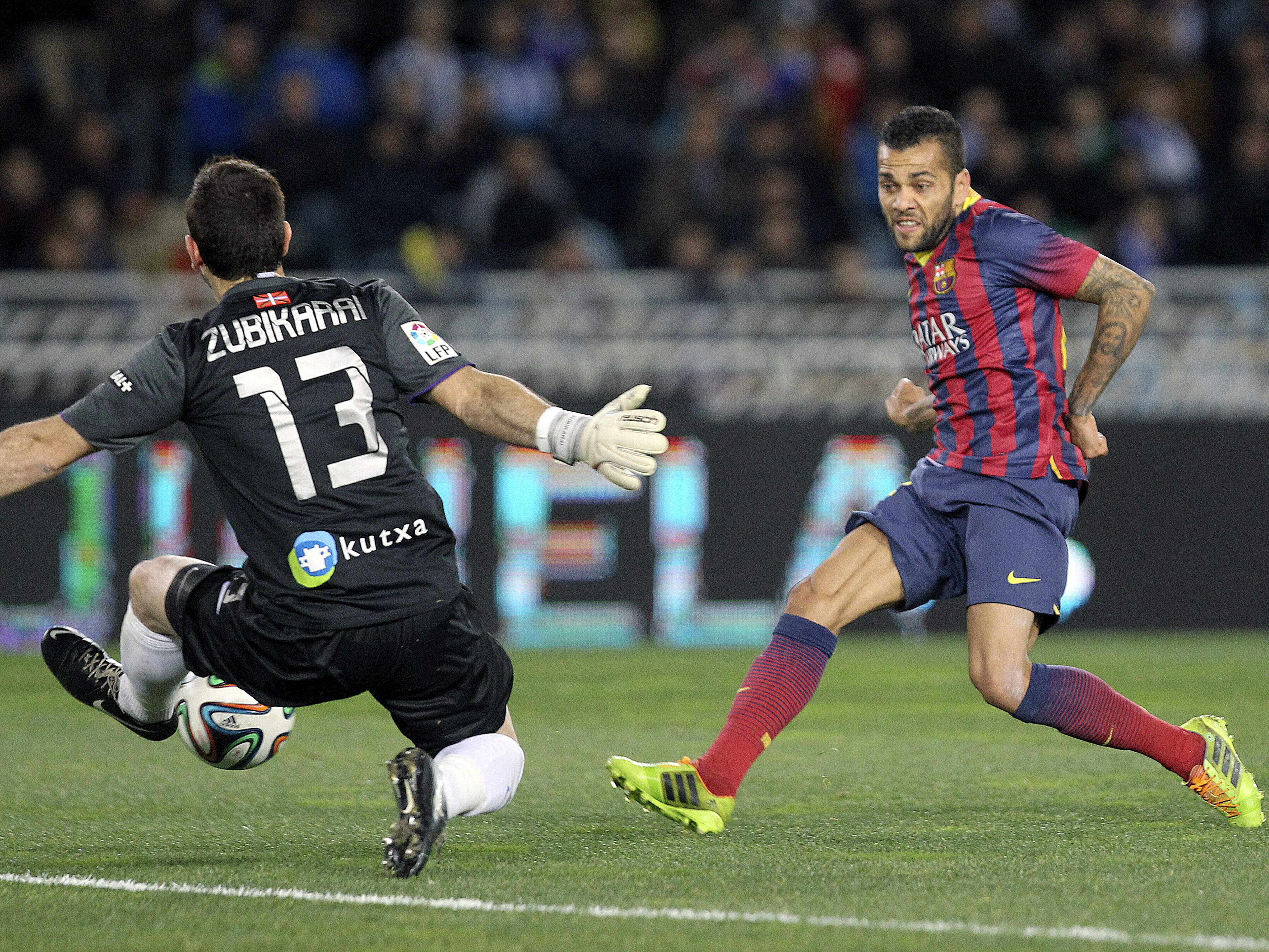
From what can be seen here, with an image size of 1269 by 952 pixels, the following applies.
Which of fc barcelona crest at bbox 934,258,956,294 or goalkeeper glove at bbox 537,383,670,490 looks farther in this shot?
fc barcelona crest at bbox 934,258,956,294

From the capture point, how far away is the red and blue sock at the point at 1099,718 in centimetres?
505

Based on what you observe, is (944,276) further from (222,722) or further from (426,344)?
(222,722)

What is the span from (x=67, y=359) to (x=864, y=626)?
4841mm

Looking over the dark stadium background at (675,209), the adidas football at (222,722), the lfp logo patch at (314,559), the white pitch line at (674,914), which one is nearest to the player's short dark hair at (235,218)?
the lfp logo patch at (314,559)

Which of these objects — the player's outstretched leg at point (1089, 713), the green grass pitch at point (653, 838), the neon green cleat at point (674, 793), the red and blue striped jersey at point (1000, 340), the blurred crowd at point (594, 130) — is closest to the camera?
the green grass pitch at point (653, 838)

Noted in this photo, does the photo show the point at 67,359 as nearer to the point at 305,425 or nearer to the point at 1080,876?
the point at 305,425

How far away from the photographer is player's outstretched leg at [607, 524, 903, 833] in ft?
15.5

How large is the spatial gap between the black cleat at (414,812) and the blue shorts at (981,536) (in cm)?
155

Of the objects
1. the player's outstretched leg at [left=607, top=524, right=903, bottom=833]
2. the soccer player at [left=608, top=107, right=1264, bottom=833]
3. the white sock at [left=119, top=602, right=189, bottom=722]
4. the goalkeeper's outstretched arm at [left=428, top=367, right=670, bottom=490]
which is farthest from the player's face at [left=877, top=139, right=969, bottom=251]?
the white sock at [left=119, top=602, right=189, bottom=722]

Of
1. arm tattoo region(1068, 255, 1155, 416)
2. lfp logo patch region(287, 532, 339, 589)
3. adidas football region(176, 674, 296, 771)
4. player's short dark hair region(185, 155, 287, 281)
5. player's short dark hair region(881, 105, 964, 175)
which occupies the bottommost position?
adidas football region(176, 674, 296, 771)

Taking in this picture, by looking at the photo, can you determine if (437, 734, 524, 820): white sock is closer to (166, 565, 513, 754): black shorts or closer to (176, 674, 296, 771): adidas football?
(166, 565, 513, 754): black shorts

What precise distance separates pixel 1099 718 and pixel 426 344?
2049 millimetres

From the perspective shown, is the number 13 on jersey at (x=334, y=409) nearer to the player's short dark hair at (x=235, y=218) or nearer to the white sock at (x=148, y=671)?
the player's short dark hair at (x=235, y=218)

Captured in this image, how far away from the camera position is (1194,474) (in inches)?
451
